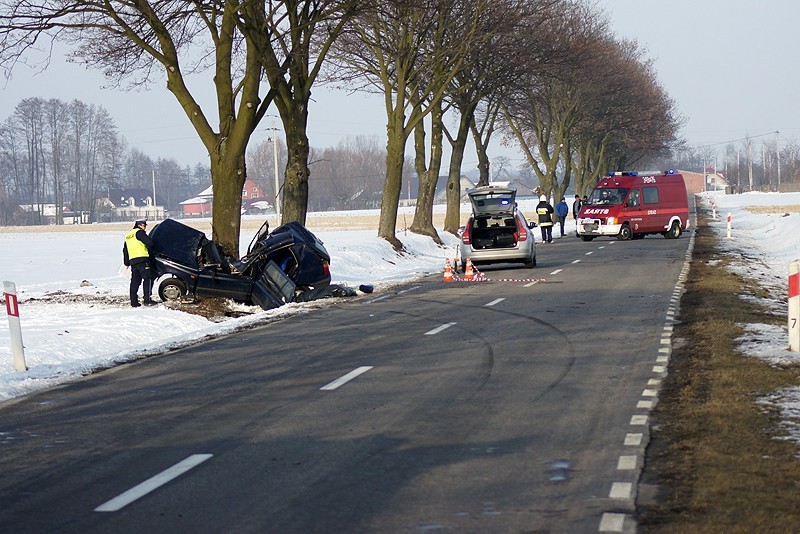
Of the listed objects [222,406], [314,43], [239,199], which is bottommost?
[222,406]

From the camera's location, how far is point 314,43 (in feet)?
132

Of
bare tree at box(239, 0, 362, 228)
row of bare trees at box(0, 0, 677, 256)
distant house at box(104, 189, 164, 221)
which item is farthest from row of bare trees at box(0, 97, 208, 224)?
bare tree at box(239, 0, 362, 228)

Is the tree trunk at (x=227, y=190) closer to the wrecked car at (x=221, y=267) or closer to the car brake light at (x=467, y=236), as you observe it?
the wrecked car at (x=221, y=267)

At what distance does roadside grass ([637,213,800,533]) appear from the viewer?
642 centimetres

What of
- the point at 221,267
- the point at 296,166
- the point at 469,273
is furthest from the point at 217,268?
the point at 296,166

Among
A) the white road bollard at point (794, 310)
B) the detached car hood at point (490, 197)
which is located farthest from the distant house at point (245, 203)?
the white road bollard at point (794, 310)

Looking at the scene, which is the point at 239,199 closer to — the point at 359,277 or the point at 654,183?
the point at 359,277

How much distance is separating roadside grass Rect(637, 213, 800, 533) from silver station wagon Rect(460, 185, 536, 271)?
15.2 metres

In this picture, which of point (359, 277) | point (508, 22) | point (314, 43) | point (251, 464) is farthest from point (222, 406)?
point (508, 22)

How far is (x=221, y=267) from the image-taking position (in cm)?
2166

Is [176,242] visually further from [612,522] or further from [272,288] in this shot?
[612,522]

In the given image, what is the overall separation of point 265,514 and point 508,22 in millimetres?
38260

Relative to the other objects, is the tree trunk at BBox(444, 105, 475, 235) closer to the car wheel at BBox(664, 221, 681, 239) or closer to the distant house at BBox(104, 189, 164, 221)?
the car wheel at BBox(664, 221, 681, 239)

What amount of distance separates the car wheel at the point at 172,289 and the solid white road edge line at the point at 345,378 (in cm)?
908
